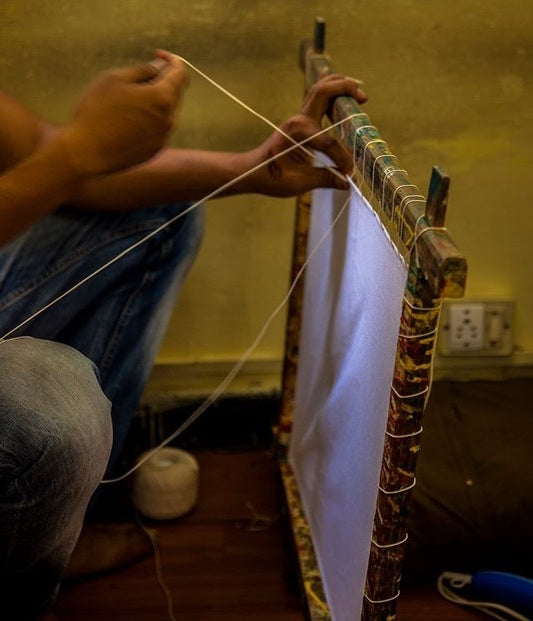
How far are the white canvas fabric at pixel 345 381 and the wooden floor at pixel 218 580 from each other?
0.15 m

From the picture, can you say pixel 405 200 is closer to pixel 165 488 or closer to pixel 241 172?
pixel 241 172

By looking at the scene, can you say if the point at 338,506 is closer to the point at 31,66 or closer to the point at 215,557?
the point at 215,557

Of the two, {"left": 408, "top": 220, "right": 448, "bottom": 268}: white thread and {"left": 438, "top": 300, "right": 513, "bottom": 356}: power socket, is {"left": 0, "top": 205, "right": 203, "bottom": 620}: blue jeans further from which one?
{"left": 438, "top": 300, "right": 513, "bottom": 356}: power socket

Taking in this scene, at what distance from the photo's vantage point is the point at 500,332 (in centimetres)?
147

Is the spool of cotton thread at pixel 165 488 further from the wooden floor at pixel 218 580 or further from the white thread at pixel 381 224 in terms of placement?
the white thread at pixel 381 224

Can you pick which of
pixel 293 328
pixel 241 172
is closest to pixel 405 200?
pixel 241 172

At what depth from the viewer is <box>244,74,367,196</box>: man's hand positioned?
0.96 m

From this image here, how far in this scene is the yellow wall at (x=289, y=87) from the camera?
4.16ft

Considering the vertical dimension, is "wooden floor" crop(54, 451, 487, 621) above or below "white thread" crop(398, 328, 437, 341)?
below

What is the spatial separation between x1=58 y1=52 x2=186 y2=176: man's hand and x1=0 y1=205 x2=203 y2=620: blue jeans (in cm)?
23

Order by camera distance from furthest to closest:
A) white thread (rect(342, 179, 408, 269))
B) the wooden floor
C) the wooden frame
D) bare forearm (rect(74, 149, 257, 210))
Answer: the wooden floor, bare forearm (rect(74, 149, 257, 210)), white thread (rect(342, 179, 408, 269)), the wooden frame

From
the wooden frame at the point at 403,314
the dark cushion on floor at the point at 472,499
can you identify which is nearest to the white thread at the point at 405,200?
the wooden frame at the point at 403,314

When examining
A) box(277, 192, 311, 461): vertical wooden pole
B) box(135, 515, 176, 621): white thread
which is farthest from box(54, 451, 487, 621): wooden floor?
box(277, 192, 311, 461): vertical wooden pole

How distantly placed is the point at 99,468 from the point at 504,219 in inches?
33.3
